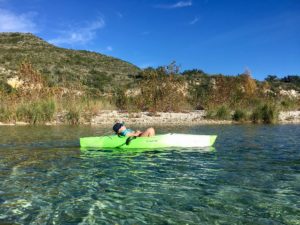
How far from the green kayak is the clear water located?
1.36 ft

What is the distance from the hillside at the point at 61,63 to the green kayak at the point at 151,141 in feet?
88.9

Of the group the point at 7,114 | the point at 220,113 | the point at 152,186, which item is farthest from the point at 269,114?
the point at 152,186

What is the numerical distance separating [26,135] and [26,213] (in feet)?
32.4

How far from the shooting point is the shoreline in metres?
20.7

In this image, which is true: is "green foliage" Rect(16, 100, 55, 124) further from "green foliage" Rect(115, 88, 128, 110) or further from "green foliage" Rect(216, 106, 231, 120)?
"green foliage" Rect(216, 106, 231, 120)

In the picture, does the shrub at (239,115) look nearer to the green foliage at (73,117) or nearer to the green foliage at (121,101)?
the green foliage at (121,101)

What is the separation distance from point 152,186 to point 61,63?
49.7 metres

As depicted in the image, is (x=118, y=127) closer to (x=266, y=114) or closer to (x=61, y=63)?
(x=266, y=114)

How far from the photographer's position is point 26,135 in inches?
564

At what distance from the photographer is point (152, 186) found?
6285mm

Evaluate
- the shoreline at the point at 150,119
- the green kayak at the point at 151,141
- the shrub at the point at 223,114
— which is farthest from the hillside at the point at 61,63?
the green kayak at the point at 151,141

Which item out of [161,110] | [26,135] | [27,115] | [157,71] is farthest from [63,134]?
[157,71]

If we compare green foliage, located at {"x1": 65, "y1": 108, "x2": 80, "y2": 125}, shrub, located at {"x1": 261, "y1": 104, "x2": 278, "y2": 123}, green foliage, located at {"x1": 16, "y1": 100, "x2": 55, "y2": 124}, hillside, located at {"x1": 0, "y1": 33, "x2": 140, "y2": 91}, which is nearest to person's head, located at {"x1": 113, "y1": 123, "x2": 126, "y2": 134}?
green foliage, located at {"x1": 65, "y1": 108, "x2": 80, "y2": 125}

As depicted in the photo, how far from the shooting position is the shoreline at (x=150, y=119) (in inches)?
815
